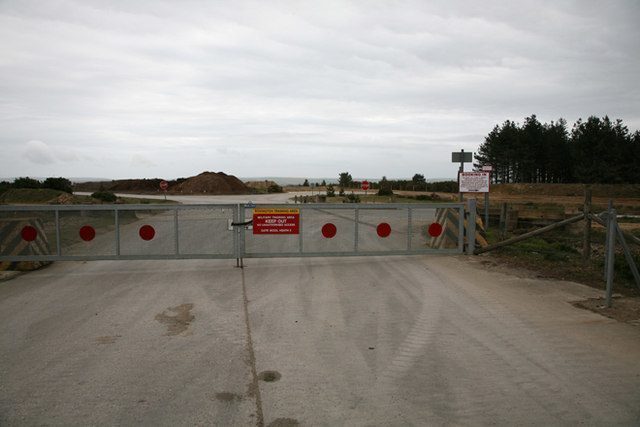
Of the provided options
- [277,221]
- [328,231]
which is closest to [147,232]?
[277,221]

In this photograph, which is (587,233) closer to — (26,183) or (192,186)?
(26,183)

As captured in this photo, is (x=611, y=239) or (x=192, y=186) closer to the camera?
(x=611, y=239)

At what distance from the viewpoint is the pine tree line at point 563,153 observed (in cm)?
6888

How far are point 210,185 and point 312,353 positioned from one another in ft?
249

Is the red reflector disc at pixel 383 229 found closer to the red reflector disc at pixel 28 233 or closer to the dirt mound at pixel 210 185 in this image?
the red reflector disc at pixel 28 233

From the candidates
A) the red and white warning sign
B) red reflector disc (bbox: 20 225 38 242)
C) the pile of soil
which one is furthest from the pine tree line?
red reflector disc (bbox: 20 225 38 242)

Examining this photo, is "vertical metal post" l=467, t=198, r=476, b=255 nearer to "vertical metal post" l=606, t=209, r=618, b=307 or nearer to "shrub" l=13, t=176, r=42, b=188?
"vertical metal post" l=606, t=209, r=618, b=307

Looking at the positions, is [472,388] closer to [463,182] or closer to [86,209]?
[86,209]

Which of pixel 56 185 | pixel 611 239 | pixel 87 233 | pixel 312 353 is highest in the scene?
pixel 56 185

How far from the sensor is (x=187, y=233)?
38.9 feet

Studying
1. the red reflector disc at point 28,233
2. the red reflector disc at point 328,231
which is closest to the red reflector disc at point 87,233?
the red reflector disc at point 28,233

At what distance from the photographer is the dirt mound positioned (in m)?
78.3

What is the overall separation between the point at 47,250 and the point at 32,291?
2.70 meters

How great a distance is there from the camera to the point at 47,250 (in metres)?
11.3
